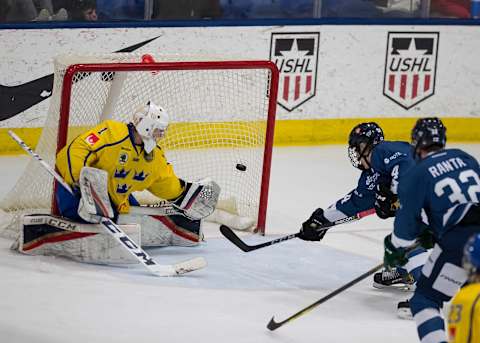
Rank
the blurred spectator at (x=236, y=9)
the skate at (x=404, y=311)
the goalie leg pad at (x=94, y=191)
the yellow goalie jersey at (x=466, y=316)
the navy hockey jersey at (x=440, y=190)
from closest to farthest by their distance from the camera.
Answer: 1. the yellow goalie jersey at (x=466, y=316)
2. the navy hockey jersey at (x=440, y=190)
3. the skate at (x=404, y=311)
4. the goalie leg pad at (x=94, y=191)
5. the blurred spectator at (x=236, y=9)

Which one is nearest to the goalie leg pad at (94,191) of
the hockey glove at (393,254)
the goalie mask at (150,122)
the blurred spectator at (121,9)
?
the goalie mask at (150,122)

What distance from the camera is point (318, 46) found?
7.92 meters

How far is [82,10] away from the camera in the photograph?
7.25m

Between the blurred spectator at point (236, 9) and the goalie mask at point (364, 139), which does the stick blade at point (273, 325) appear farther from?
the blurred spectator at point (236, 9)

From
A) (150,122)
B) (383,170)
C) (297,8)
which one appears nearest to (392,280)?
(383,170)

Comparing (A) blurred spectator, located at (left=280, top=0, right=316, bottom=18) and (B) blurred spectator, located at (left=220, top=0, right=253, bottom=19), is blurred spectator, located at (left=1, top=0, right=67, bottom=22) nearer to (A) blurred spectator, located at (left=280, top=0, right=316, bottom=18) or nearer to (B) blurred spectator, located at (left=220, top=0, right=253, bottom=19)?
(B) blurred spectator, located at (left=220, top=0, right=253, bottom=19)

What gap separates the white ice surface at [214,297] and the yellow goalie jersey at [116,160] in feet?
1.16

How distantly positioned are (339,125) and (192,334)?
4.03 m

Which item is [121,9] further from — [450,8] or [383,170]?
[383,170]

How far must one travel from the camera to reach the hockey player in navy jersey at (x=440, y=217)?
3.68 m

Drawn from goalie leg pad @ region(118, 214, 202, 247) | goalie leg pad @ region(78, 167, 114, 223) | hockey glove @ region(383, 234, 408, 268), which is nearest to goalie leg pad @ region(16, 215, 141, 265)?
goalie leg pad @ region(78, 167, 114, 223)

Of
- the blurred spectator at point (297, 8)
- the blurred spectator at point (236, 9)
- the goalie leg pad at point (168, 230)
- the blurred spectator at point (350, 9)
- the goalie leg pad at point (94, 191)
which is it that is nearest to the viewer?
the goalie leg pad at point (94, 191)

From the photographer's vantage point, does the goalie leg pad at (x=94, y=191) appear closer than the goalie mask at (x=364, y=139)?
No

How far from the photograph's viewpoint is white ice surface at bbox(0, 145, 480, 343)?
14.3ft
